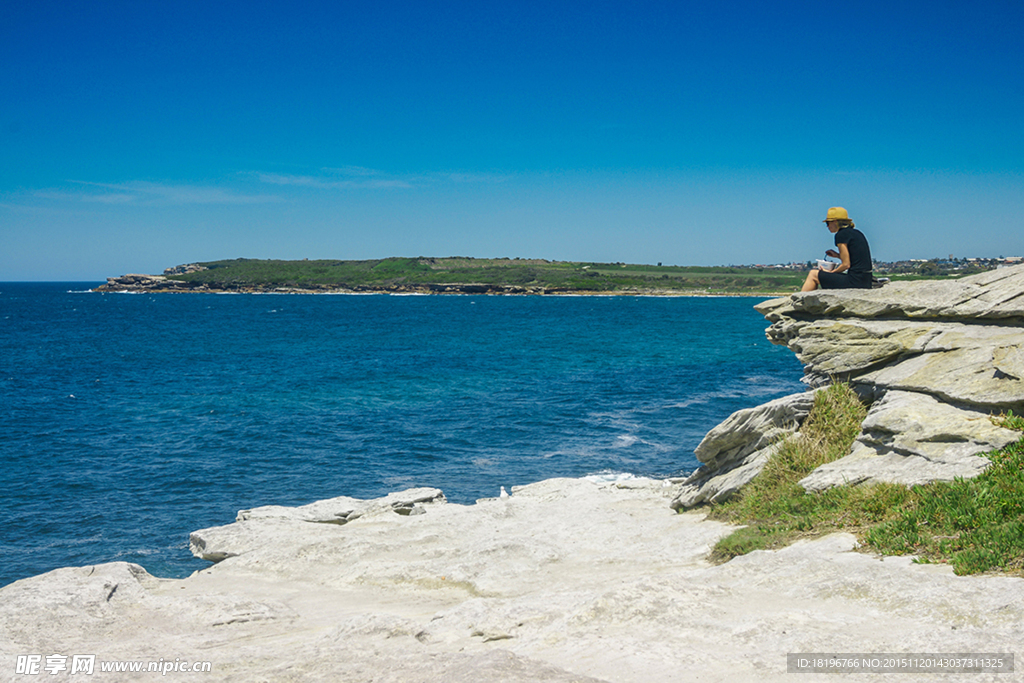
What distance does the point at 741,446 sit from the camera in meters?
14.2

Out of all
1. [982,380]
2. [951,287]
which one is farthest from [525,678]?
[951,287]

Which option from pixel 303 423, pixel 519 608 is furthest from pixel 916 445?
pixel 303 423

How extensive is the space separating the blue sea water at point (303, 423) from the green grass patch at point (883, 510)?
37.7 ft

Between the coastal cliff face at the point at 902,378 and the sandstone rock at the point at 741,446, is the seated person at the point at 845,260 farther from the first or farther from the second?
the sandstone rock at the point at 741,446

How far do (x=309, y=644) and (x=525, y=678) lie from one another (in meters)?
3.29

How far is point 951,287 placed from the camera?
13594 mm

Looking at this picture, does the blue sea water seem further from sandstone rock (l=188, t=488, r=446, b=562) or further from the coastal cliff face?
the coastal cliff face

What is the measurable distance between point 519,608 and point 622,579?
7.86 ft

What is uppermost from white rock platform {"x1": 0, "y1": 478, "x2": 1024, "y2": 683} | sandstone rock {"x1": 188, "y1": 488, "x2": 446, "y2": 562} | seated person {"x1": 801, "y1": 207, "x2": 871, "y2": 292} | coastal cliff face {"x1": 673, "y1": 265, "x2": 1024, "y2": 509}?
seated person {"x1": 801, "y1": 207, "x2": 871, "y2": 292}

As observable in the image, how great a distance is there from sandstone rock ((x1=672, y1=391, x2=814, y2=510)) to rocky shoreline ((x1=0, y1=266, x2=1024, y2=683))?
0.05 metres

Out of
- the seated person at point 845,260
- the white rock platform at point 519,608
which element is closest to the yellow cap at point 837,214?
the seated person at point 845,260

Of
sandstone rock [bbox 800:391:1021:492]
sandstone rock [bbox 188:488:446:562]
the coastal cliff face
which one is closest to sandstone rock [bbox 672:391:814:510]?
the coastal cliff face

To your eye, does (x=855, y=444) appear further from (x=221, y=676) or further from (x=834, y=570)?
(x=221, y=676)

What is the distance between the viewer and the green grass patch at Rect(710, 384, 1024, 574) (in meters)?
7.68
